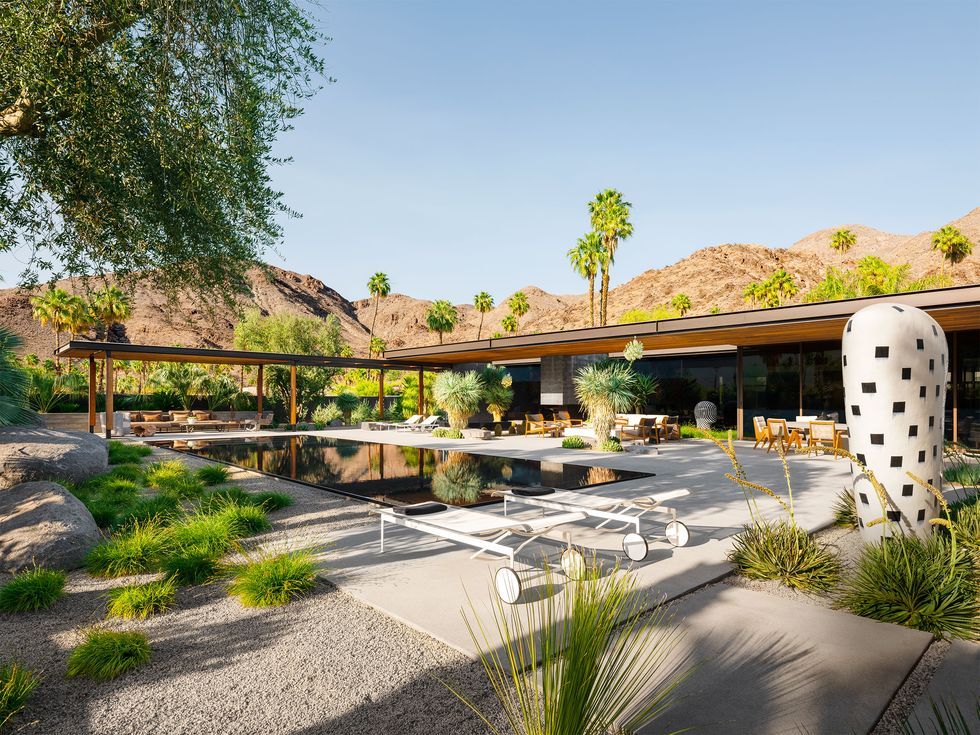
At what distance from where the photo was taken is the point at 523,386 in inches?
1060

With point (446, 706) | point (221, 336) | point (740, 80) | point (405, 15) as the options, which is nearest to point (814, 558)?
point (446, 706)

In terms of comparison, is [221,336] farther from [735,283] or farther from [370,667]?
[370,667]

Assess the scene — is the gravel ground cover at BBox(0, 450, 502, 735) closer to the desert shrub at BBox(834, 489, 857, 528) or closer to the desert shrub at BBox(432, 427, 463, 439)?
the desert shrub at BBox(834, 489, 857, 528)

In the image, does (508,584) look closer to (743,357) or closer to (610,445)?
(610,445)

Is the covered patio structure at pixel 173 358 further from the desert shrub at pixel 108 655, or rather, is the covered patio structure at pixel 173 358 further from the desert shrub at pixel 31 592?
the desert shrub at pixel 108 655

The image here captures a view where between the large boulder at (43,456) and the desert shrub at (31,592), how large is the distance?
3.55 metres

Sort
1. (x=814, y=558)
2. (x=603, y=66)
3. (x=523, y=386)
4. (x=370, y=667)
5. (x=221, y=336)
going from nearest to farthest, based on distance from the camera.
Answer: (x=370, y=667) → (x=814, y=558) → (x=603, y=66) → (x=523, y=386) → (x=221, y=336)

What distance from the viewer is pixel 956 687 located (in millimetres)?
2994

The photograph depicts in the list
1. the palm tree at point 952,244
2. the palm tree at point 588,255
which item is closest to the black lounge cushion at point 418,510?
the palm tree at point 588,255

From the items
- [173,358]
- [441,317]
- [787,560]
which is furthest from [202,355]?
[441,317]

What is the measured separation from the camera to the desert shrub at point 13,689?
9.08 feet

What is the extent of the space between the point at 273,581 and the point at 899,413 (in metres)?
5.48

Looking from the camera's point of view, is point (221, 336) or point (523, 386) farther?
point (221, 336)

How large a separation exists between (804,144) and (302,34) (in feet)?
79.5
